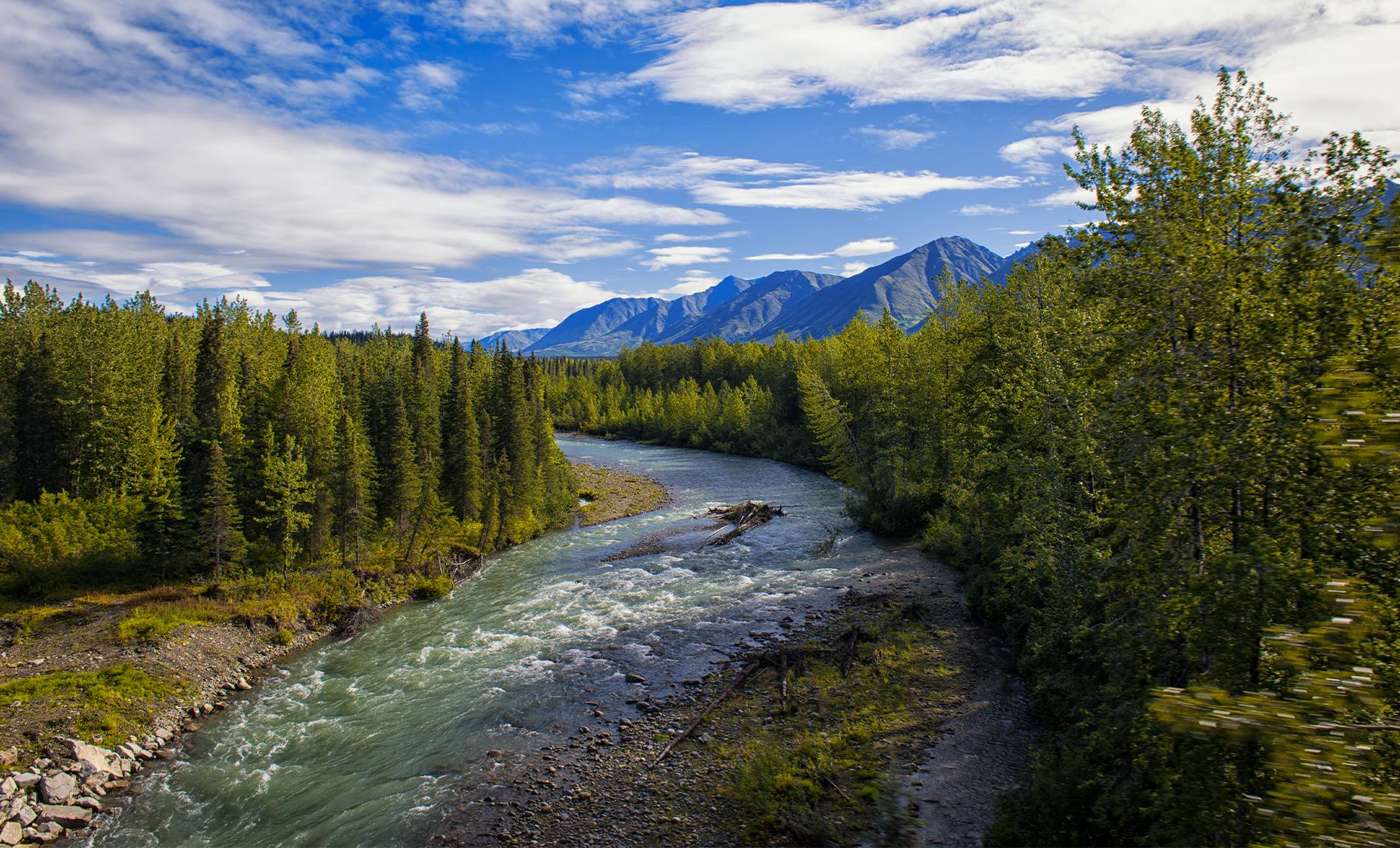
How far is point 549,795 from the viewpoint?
18516 millimetres

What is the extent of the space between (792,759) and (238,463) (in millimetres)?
38816

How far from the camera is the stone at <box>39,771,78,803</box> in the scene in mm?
18766

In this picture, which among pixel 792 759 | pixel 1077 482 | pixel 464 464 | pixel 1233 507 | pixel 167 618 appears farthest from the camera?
pixel 464 464

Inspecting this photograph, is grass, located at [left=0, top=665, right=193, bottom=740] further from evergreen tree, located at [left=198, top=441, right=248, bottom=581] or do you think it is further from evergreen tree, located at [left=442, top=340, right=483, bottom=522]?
evergreen tree, located at [left=442, top=340, right=483, bottom=522]

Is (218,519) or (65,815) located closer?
(65,815)

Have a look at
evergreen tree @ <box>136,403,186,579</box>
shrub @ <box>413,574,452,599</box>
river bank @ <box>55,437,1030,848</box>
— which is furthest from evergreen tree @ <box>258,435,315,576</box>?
river bank @ <box>55,437,1030,848</box>

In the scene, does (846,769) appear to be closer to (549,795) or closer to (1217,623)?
(549,795)

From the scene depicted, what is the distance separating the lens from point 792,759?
18859 millimetres

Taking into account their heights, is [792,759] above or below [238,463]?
below

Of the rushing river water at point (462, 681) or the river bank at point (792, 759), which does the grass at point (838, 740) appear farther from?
the rushing river water at point (462, 681)

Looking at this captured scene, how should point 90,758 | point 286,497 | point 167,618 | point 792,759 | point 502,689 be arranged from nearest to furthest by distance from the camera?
point 792,759 < point 90,758 < point 502,689 < point 167,618 < point 286,497

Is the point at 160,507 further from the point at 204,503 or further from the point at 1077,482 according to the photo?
the point at 1077,482

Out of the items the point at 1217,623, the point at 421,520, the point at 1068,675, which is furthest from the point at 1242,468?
the point at 421,520

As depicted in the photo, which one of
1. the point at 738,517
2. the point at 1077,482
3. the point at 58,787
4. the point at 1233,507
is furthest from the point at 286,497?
the point at 1233,507
